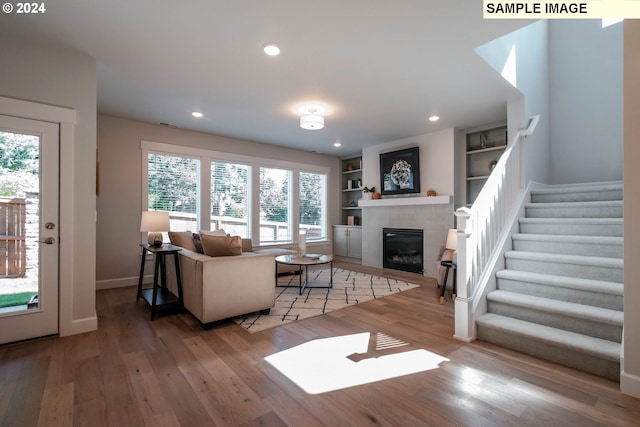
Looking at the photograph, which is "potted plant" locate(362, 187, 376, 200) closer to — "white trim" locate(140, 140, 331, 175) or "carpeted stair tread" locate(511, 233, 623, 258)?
"white trim" locate(140, 140, 331, 175)

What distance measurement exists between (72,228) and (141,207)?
6.90ft

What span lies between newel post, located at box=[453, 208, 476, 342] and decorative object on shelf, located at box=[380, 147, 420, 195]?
301 cm

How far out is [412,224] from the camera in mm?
5598

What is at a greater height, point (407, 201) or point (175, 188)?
point (175, 188)

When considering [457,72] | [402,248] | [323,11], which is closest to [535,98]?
[457,72]

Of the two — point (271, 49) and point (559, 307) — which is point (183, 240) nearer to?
point (271, 49)

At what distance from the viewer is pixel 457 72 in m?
3.09

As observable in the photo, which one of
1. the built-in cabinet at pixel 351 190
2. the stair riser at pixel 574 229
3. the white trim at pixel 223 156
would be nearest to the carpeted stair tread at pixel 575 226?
the stair riser at pixel 574 229

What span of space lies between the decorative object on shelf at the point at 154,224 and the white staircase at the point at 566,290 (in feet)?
11.9

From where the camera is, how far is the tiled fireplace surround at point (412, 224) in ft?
16.9

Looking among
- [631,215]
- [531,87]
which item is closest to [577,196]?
[531,87]

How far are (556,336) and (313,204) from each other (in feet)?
17.8

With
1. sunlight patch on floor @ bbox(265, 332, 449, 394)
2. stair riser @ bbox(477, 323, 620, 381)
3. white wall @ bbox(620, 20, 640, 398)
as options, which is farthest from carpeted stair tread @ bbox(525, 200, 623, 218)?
sunlight patch on floor @ bbox(265, 332, 449, 394)

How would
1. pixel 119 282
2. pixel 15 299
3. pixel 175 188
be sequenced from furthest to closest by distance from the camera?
pixel 175 188, pixel 119 282, pixel 15 299
